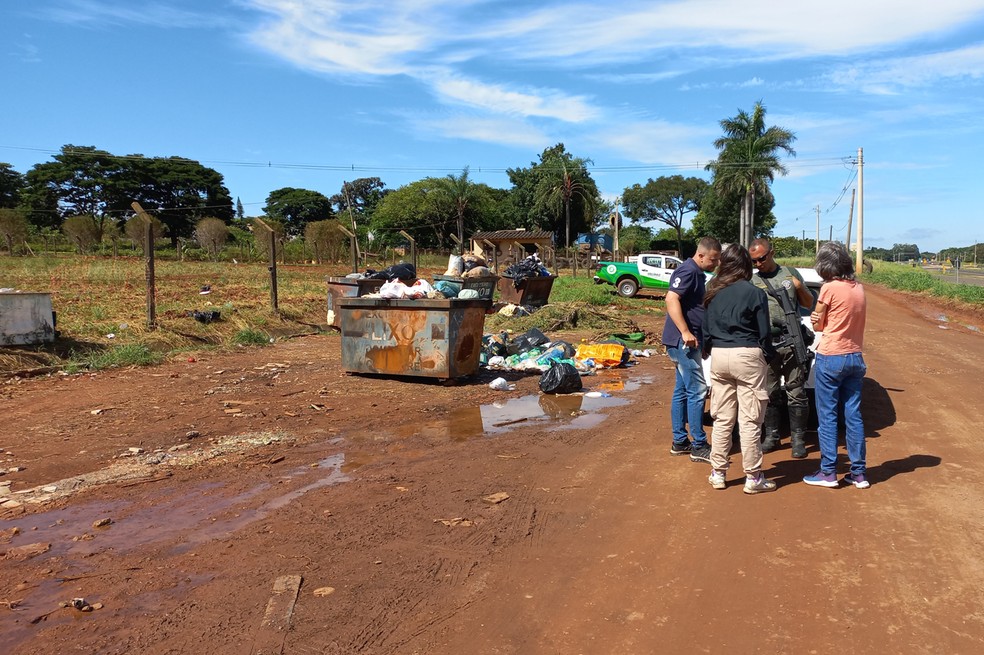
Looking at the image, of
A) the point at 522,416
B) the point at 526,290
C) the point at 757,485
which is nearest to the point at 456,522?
the point at 757,485

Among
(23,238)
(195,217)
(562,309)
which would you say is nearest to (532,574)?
(562,309)

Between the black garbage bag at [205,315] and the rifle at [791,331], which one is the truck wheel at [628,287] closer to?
the black garbage bag at [205,315]

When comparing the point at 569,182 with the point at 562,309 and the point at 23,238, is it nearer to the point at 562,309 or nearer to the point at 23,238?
the point at 23,238

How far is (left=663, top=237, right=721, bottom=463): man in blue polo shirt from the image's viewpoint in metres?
5.23

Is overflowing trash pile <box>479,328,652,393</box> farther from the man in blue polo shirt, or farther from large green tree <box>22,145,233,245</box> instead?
large green tree <box>22,145,233,245</box>

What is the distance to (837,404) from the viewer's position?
4.73 metres

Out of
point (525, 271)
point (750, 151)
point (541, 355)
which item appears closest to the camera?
point (541, 355)

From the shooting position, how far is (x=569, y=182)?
5612 centimetres

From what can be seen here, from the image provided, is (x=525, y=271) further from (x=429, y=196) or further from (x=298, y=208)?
(x=298, y=208)

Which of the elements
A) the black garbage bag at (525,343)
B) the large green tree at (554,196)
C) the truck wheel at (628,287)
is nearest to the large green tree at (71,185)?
the large green tree at (554,196)

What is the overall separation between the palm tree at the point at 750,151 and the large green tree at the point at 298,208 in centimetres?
4234

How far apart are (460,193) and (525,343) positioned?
45.7 metres

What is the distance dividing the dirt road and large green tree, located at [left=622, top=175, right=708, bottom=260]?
71956mm

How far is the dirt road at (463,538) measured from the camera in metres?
2.95
